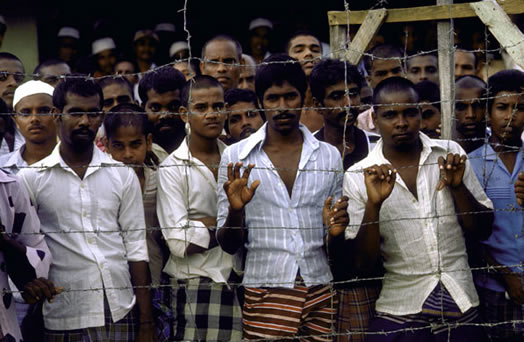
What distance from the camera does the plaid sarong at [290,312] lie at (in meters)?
3.70

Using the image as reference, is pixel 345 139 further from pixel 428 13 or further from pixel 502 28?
pixel 502 28

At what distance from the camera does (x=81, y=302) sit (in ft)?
12.0

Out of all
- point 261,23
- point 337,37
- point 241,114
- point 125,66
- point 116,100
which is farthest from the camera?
point 261,23

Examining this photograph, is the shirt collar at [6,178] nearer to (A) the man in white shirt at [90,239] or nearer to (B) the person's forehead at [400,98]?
(A) the man in white shirt at [90,239]

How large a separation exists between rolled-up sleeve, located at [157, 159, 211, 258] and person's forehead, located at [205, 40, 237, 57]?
1748 millimetres

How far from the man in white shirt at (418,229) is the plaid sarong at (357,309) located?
8cm

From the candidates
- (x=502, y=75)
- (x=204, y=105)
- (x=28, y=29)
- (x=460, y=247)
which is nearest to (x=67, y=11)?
(x=28, y=29)

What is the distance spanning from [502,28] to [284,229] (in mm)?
1624

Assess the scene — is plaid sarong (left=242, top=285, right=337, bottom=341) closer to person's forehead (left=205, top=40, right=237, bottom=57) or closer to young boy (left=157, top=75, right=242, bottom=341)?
young boy (left=157, top=75, right=242, bottom=341)

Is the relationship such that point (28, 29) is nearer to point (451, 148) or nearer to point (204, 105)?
point (204, 105)

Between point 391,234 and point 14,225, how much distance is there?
176cm

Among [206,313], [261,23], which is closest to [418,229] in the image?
[206,313]

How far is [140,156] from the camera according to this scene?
4.30 m

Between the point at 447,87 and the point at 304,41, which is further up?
the point at 304,41
